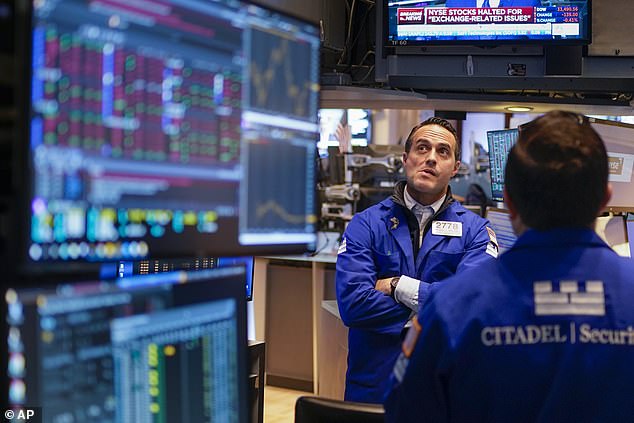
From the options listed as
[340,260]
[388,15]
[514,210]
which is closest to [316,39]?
[514,210]

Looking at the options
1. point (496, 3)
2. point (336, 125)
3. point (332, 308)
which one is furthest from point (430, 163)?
point (336, 125)

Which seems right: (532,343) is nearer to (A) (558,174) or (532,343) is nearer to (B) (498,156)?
(A) (558,174)

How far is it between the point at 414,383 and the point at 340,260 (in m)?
1.46

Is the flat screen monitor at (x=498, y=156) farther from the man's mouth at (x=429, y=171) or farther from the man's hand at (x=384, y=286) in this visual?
the man's hand at (x=384, y=286)

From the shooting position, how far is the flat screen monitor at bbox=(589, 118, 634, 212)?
11.8 ft

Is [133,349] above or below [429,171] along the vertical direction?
below

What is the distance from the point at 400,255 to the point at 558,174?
1459 mm

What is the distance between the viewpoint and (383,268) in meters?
2.91

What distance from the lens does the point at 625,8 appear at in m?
3.75

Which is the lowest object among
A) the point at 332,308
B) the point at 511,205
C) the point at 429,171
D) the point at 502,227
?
the point at 332,308

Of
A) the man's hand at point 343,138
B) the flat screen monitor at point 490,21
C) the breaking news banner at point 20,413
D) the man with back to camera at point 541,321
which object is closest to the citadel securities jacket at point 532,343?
the man with back to camera at point 541,321

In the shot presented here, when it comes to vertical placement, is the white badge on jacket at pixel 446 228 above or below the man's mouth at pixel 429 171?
below

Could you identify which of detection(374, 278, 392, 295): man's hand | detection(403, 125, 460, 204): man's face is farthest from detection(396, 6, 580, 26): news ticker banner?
detection(374, 278, 392, 295): man's hand

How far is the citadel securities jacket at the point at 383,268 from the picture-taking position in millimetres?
2799
